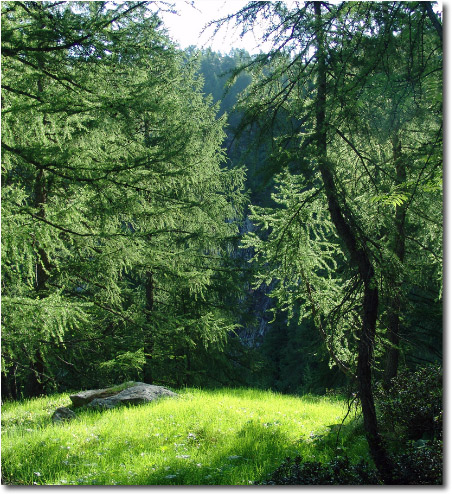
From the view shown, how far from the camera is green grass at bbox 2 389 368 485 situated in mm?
3693

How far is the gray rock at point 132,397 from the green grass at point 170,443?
25cm

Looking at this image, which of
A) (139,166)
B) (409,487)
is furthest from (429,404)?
(139,166)

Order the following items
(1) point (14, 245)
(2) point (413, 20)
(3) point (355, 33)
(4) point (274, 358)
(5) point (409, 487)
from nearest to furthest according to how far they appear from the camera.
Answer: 1. (2) point (413, 20)
2. (5) point (409, 487)
3. (3) point (355, 33)
4. (1) point (14, 245)
5. (4) point (274, 358)

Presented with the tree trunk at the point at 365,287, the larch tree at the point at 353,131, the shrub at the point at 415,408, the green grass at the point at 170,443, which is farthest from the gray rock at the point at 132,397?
the tree trunk at the point at 365,287

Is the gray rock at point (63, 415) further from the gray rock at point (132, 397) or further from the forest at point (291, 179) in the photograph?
the gray rock at point (132, 397)

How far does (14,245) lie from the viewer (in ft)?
13.1

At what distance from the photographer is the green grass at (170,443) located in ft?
12.1

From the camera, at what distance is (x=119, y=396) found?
6113 mm

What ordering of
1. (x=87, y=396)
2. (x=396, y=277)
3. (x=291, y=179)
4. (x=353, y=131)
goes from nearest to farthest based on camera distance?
(x=353, y=131) < (x=396, y=277) < (x=291, y=179) < (x=87, y=396)

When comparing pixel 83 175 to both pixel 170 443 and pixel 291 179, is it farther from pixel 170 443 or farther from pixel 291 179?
pixel 170 443

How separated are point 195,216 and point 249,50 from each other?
5553mm

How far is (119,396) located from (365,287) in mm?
3950

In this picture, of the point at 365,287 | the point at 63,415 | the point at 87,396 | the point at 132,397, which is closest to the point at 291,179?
the point at 365,287

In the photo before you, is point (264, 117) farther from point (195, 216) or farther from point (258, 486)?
point (195, 216)
